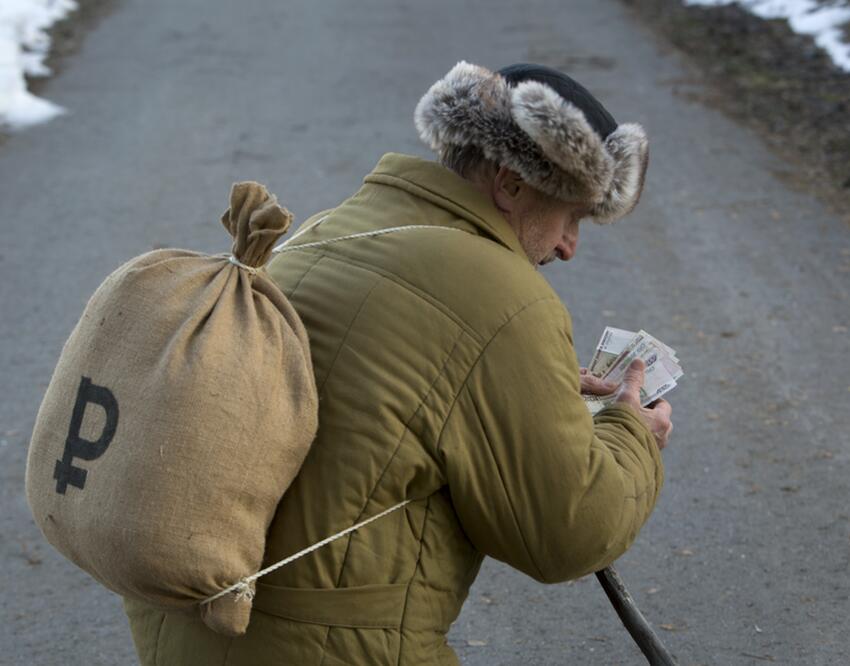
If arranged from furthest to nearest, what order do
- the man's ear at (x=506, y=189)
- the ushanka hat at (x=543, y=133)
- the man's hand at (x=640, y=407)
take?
the man's hand at (x=640, y=407)
the man's ear at (x=506, y=189)
the ushanka hat at (x=543, y=133)

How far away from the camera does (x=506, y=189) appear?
2.20 metres

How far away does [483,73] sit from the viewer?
2238 millimetres

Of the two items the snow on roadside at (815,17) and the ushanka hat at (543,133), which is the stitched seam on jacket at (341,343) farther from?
the snow on roadside at (815,17)

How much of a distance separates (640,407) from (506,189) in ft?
1.68

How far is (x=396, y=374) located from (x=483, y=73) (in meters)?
0.62

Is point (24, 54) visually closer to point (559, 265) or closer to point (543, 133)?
point (559, 265)

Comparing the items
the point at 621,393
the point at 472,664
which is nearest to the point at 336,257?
the point at 621,393

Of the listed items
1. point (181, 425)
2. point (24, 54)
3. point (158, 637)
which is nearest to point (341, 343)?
point (181, 425)

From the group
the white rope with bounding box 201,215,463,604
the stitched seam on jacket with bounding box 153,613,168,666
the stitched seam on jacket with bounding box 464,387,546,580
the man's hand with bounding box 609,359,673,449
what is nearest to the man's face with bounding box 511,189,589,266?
the white rope with bounding box 201,215,463,604

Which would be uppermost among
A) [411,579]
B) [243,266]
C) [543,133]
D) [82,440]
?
[543,133]

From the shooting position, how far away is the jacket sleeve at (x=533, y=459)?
1974 millimetres

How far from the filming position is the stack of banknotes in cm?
249

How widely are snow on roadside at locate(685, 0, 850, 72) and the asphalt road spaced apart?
3.63ft

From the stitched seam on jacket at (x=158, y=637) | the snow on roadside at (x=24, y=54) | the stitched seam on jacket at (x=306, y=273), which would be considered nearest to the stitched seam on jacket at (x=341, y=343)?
the stitched seam on jacket at (x=306, y=273)
